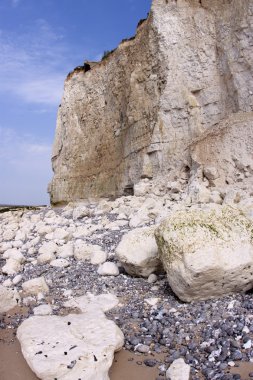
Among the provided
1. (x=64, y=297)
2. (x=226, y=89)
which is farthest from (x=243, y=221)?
(x=226, y=89)

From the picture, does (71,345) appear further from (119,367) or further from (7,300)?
(7,300)

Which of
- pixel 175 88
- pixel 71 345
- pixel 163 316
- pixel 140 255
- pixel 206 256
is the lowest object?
pixel 163 316

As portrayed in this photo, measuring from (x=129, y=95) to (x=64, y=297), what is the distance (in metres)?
14.1

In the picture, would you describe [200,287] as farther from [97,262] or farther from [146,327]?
[97,262]

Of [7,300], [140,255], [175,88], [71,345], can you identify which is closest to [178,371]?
[71,345]

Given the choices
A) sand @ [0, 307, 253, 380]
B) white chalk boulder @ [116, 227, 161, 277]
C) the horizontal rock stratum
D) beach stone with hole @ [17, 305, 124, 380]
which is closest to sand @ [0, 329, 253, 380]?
sand @ [0, 307, 253, 380]

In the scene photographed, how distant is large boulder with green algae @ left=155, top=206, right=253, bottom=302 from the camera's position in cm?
555

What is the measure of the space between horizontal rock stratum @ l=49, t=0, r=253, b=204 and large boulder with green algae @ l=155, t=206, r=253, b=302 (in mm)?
7647

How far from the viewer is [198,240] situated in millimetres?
5793

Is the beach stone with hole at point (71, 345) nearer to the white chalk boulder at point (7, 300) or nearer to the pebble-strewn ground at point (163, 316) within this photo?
the pebble-strewn ground at point (163, 316)

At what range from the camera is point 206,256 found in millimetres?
5543

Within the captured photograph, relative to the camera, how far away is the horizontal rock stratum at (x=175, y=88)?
48.6ft

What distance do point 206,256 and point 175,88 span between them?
12328 mm

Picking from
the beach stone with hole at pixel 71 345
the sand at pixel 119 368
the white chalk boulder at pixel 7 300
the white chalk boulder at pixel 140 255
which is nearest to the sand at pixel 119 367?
the sand at pixel 119 368
